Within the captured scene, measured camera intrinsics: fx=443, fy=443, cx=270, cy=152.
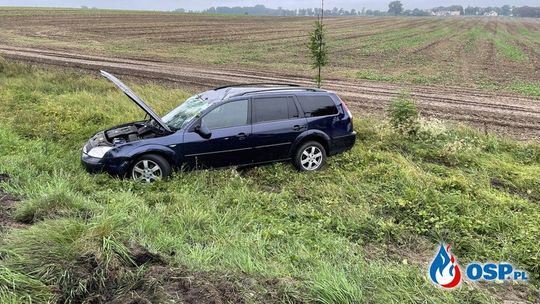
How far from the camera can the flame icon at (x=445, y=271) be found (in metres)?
4.27

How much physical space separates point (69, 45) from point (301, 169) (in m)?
29.0

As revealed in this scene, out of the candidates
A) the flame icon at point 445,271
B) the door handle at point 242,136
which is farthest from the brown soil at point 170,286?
the door handle at point 242,136

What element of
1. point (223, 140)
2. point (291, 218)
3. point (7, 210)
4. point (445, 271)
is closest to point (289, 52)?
point (223, 140)

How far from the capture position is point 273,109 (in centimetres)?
862

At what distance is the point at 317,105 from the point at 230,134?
1.96 meters

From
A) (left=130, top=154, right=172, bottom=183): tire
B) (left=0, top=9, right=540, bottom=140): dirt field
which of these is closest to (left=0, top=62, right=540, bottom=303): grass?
(left=130, top=154, right=172, bottom=183): tire

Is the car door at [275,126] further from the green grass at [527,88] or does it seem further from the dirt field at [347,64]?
the green grass at [527,88]

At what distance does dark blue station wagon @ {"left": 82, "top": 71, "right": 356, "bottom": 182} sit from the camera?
7.77 meters

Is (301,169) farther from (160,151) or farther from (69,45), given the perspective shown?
(69,45)

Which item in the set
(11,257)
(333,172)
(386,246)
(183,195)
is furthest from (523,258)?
(11,257)

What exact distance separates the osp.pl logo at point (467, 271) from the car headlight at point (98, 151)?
5593 millimetres

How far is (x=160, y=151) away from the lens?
7797 mm

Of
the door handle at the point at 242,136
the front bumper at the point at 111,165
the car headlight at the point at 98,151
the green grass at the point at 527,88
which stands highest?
the door handle at the point at 242,136

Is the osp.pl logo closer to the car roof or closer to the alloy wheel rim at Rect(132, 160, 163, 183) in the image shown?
the car roof
